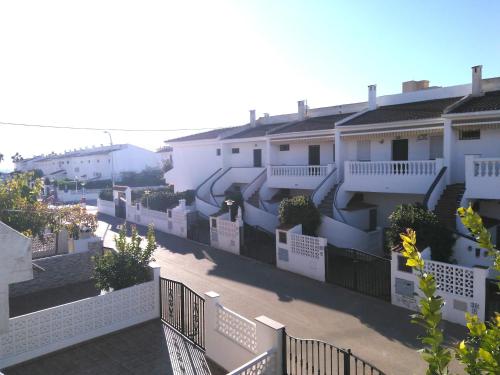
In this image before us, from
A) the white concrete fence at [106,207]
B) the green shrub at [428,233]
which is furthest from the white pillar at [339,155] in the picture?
the white concrete fence at [106,207]

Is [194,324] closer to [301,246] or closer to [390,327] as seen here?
[390,327]

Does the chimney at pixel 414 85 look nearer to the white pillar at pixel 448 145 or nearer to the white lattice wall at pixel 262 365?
the white pillar at pixel 448 145

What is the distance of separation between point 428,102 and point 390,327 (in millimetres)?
14470

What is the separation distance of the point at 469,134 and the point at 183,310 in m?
13.8

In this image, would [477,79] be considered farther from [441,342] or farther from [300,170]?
[441,342]

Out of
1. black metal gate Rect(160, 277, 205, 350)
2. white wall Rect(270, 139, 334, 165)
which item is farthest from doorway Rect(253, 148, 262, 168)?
black metal gate Rect(160, 277, 205, 350)

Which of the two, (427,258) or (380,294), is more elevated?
(427,258)

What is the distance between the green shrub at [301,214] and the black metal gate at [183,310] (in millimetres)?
6736

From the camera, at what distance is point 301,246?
15.1 m

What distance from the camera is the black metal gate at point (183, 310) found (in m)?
9.88

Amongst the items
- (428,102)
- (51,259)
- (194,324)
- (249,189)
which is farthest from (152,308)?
(428,102)

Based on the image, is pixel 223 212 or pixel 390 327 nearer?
pixel 390 327

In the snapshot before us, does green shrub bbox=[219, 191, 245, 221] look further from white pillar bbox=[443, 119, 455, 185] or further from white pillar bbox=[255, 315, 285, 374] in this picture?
white pillar bbox=[255, 315, 285, 374]

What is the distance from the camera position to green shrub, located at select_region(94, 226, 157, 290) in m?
10.7
